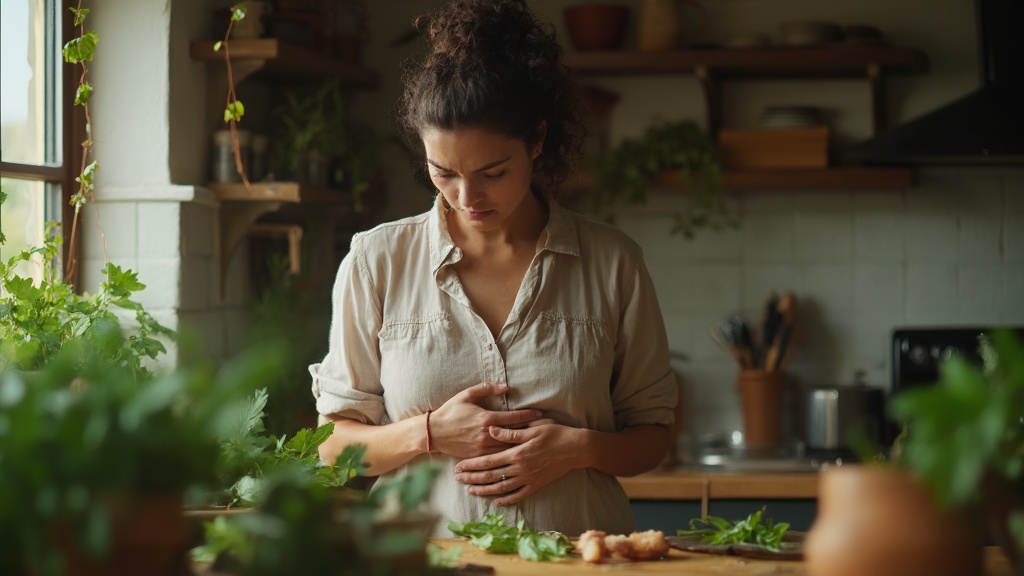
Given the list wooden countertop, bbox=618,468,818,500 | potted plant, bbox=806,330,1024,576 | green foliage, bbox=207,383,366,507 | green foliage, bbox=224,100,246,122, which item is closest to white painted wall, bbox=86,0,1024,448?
wooden countertop, bbox=618,468,818,500

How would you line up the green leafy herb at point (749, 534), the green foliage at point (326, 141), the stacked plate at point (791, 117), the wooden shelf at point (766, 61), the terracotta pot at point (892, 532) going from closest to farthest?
the terracotta pot at point (892, 532)
the green leafy herb at point (749, 534)
the green foliage at point (326, 141)
the wooden shelf at point (766, 61)
the stacked plate at point (791, 117)

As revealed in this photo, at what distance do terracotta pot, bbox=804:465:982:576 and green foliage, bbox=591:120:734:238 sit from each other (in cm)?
253

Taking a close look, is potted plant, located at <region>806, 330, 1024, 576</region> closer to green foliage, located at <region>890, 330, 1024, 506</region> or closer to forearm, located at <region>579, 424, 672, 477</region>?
green foliage, located at <region>890, 330, 1024, 506</region>

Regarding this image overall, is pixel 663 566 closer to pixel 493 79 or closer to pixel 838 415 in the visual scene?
pixel 493 79

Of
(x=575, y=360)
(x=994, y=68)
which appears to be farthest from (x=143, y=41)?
(x=994, y=68)

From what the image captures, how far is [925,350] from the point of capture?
3447mm

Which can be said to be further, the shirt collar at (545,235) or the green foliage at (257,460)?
the shirt collar at (545,235)

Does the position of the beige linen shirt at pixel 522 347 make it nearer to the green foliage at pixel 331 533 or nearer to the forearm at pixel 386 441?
the forearm at pixel 386 441

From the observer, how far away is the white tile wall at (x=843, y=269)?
3611 mm

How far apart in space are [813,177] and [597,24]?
84 cm

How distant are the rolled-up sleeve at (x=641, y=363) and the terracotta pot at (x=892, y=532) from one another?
988 mm

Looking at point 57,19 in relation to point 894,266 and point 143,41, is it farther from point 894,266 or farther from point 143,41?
point 894,266

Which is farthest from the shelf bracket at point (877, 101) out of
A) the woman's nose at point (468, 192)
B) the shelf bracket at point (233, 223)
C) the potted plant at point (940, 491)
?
the potted plant at point (940, 491)

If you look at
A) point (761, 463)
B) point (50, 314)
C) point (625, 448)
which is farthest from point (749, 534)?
point (761, 463)
